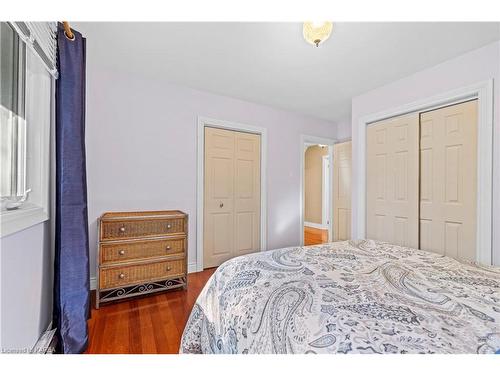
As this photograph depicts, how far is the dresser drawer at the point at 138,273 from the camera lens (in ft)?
6.55

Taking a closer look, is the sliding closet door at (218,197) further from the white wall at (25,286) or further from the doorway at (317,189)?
the doorway at (317,189)

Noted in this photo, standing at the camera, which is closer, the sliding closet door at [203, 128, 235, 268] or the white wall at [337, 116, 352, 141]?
the sliding closet door at [203, 128, 235, 268]

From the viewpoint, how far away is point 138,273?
213 cm

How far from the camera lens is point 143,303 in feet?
6.79

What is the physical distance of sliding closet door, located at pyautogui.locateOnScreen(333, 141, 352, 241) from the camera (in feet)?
12.2

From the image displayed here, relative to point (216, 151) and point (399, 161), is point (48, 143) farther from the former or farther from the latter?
point (399, 161)

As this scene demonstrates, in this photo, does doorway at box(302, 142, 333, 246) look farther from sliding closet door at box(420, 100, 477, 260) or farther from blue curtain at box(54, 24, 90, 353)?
blue curtain at box(54, 24, 90, 353)

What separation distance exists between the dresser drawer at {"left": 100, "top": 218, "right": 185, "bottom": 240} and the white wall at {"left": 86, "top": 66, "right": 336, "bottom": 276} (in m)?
0.39

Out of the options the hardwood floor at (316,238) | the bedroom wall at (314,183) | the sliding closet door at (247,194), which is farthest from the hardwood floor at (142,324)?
the bedroom wall at (314,183)

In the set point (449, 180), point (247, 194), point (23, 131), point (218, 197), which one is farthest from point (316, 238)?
point (23, 131)

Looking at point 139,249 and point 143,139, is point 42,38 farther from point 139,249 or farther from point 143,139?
point 139,249

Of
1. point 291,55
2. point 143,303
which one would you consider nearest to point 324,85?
point 291,55

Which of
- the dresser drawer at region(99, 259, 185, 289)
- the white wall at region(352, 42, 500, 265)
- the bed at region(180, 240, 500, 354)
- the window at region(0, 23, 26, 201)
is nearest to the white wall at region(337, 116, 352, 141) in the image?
the white wall at region(352, 42, 500, 265)

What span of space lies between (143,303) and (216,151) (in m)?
1.94
